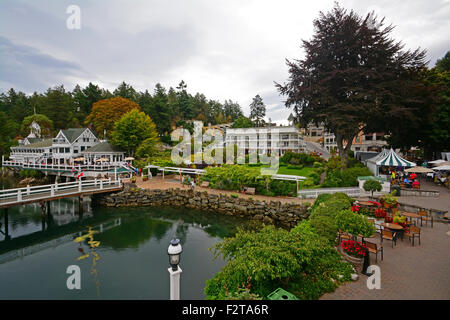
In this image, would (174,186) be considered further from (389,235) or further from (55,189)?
(389,235)

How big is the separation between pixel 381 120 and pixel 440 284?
2000cm

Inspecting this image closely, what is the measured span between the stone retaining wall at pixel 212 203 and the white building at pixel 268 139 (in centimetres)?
2958

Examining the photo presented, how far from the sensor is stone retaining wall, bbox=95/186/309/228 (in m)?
16.3

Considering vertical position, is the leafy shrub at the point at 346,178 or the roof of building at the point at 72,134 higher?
the roof of building at the point at 72,134

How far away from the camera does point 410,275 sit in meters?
6.54

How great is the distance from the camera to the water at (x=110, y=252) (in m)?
8.91

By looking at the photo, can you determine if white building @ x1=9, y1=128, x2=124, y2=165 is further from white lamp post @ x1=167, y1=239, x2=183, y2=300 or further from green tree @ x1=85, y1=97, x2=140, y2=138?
white lamp post @ x1=167, y1=239, x2=183, y2=300

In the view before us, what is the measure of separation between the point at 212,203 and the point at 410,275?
49.0 feet

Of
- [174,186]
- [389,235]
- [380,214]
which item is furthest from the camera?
[174,186]

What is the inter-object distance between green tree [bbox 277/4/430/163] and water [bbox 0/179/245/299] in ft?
51.4

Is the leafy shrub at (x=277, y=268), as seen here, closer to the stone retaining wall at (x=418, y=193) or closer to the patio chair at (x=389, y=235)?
the patio chair at (x=389, y=235)

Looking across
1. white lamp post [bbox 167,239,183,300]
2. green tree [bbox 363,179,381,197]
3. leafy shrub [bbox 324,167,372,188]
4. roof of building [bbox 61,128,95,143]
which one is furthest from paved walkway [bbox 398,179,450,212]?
roof of building [bbox 61,128,95,143]

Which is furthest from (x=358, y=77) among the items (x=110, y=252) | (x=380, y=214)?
(x=110, y=252)

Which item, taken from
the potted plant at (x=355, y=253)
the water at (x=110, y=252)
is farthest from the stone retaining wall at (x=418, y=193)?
the water at (x=110, y=252)
